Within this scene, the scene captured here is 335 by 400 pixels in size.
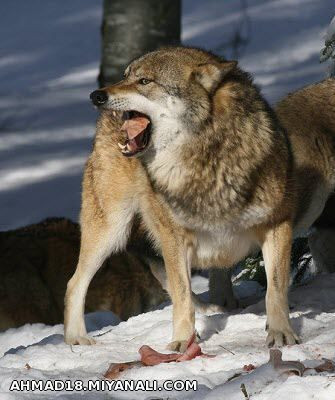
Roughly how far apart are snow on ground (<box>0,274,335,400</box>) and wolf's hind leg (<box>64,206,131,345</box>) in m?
0.16

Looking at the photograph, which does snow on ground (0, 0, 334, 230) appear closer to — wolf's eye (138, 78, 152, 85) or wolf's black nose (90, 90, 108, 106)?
wolf's eye (138, 78, 152, 85)

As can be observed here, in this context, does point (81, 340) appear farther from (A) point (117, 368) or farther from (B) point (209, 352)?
(A) point (117, 368)

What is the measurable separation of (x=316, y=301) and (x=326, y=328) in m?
0.84

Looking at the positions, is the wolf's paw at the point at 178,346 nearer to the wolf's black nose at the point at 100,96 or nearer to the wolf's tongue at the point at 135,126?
the wolf's tongue at the point at 135,126

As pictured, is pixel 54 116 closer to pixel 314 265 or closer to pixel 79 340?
pixel 314 265

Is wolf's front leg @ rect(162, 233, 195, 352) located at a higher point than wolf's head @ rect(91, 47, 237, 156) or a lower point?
lower

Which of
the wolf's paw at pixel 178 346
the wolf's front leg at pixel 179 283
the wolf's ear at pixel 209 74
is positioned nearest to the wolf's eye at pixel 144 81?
the wolf's ear at pixel 209 74

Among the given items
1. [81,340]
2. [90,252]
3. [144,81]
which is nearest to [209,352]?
[81,340]

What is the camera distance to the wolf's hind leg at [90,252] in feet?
24.6

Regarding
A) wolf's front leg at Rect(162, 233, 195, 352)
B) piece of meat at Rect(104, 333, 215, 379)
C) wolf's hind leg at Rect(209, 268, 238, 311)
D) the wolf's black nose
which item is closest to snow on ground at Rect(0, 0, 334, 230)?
wolf's hind leg at Rect(209, 268, 238, 311)

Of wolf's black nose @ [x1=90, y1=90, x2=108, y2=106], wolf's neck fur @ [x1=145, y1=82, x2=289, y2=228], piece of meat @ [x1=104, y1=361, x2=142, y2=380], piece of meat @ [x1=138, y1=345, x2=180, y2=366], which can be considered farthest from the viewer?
wolf's neck fur @ [x1=145, y1=82, x2=289, y2=228]

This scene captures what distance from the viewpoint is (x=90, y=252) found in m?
7.66

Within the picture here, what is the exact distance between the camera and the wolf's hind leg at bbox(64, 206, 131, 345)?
24.6 ft

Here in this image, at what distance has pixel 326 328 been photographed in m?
6.62
